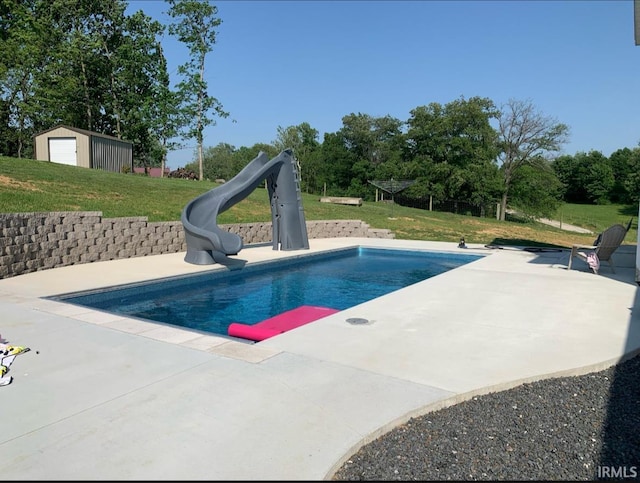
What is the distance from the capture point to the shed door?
2475 cm

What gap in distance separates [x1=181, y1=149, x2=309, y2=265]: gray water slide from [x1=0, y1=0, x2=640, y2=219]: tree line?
20.3 m

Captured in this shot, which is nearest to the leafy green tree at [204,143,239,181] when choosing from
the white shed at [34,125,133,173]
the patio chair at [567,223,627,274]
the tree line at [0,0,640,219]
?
the tree line at [0,0,640,219]

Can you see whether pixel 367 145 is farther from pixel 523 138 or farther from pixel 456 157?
pixel 523 138

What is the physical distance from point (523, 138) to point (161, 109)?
1110 inches

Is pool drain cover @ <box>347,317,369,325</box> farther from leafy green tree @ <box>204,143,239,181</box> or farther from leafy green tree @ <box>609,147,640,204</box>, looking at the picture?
leafy green tree @ <box>204,143,239,181</box>

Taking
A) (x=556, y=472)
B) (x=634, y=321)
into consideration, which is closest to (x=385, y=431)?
(x=556, y=472)

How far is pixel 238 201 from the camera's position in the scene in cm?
1191

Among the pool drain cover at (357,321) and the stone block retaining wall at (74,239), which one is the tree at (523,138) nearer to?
the stone block retaining wall at (74,239)

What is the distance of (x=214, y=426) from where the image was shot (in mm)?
3039

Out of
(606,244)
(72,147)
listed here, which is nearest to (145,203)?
(72,147)

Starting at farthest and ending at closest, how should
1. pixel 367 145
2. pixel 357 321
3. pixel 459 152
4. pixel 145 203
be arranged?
pixel 367 145 < pixel 459 152 < pixel 145 203 < pixel 357 321

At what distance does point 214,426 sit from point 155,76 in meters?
37.8

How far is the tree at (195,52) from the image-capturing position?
3259cm

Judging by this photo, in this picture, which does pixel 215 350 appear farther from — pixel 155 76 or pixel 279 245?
pixel 155 76
